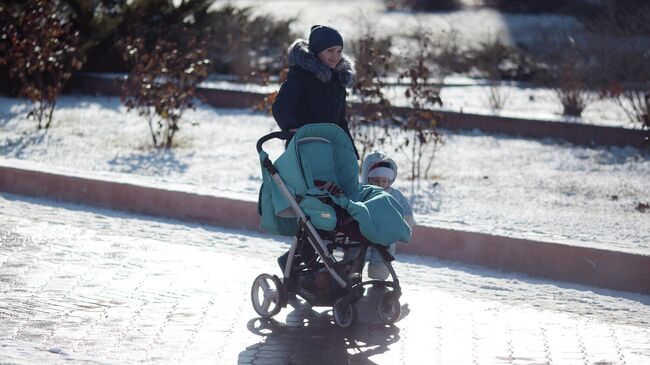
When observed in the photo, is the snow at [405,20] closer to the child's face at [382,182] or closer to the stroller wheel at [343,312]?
the child's face at [382,182]

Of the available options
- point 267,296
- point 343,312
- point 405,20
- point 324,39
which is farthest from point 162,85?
point 405,20

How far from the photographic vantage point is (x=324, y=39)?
710cm

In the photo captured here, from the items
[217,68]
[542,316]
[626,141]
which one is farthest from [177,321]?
[217,68]

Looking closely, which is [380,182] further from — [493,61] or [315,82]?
[493,61]

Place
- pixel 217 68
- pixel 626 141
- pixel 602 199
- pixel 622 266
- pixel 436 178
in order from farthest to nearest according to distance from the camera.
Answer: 1. pixel 217 68
2. pixel 626 141
3. pixel 436 178
4. pixel 602 199
5. pixel 622 266

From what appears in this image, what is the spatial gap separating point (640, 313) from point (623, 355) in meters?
0.96

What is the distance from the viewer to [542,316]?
711 cm

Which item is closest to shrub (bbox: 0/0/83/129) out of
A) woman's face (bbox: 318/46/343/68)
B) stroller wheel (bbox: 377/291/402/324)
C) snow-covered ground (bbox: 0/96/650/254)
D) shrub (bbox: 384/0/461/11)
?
snow-covered ground (bbox: 0/96/650/254)

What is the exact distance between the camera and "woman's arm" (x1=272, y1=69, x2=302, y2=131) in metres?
7.09

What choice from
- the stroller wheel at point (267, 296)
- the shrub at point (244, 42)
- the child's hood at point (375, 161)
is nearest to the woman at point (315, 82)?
the child's hood at point (375, 161)

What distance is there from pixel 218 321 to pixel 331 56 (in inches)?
61.8

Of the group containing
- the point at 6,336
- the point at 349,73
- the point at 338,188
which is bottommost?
the point at 6,336

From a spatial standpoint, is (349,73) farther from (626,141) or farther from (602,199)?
(626,141)

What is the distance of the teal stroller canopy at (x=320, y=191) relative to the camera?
21.6 ft
